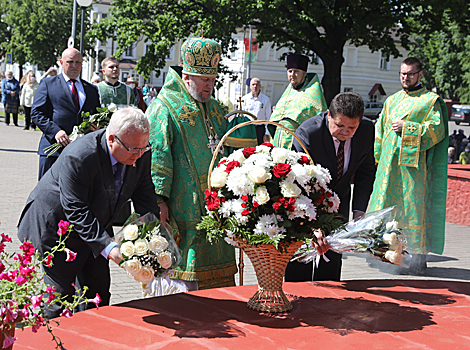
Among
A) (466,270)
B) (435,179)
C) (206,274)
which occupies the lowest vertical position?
(466,270)

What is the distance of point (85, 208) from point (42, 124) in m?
3.61

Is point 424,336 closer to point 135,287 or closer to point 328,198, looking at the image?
point 328,198

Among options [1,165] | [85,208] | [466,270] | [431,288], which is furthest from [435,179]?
[1,165]

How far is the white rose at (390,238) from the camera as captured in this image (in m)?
3.07

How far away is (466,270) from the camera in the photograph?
23.7 ft

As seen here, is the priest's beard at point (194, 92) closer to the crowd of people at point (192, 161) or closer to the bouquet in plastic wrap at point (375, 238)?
the crowd of people at point (192, 161)

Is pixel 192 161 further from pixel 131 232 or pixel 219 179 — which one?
pixel 131 232

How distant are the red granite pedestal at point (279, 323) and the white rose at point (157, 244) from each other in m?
0.33

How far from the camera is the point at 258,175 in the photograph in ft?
9.20

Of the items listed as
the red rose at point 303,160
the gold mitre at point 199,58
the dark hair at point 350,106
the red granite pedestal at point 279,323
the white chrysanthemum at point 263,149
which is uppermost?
the gold mitre at point 199,58

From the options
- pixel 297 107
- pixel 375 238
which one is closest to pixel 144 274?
pixel 375 238

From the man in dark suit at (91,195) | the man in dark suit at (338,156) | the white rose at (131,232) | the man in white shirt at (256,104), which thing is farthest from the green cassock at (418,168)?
the man in white shirt at (256,104)

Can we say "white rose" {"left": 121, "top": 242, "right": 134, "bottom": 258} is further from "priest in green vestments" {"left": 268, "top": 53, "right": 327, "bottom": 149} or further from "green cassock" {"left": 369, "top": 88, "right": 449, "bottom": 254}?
"green cassock" {"left": 369, "top": 88, "right": 449, "bottom": 254}

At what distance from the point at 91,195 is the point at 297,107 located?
12.2ft
